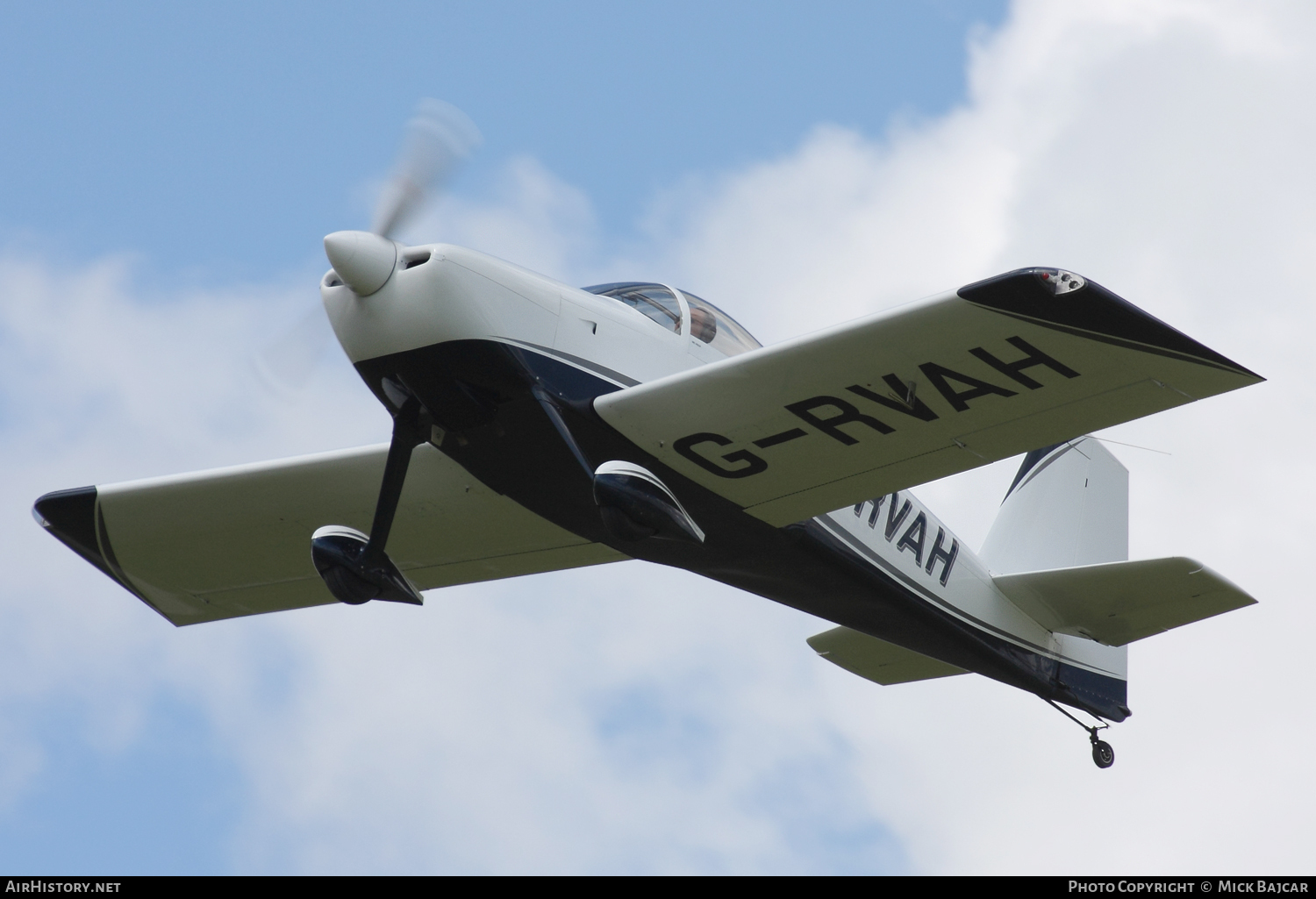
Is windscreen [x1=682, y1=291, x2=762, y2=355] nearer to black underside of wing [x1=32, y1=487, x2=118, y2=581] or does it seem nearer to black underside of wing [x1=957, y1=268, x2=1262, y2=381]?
black underside of wing [x1=957, y1=268, x2=1262, y2=381]

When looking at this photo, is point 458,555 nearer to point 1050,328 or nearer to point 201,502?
point 201,502

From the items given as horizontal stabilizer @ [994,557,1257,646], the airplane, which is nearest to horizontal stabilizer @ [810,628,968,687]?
the airplane

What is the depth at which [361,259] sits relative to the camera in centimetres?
814

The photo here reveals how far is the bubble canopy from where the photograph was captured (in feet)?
30.6

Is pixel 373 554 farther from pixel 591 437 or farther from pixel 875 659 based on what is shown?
pixel 875 659

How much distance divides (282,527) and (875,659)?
16.3 ft

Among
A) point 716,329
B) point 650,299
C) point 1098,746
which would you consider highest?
point 650,299

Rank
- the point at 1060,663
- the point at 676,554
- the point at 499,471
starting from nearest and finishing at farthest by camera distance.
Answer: the point at 499,471 < the point at 676,554 < the point at 1060,663

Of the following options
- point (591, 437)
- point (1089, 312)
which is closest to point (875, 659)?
point (591, 437)

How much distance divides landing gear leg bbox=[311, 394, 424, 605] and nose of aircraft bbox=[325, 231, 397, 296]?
99 cm

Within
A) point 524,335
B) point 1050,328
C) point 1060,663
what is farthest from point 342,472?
point 1060,663

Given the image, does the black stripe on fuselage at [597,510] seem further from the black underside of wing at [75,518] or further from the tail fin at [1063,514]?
the black underside of wing at [75,518]

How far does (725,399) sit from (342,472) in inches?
119

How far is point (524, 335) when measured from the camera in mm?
8430
